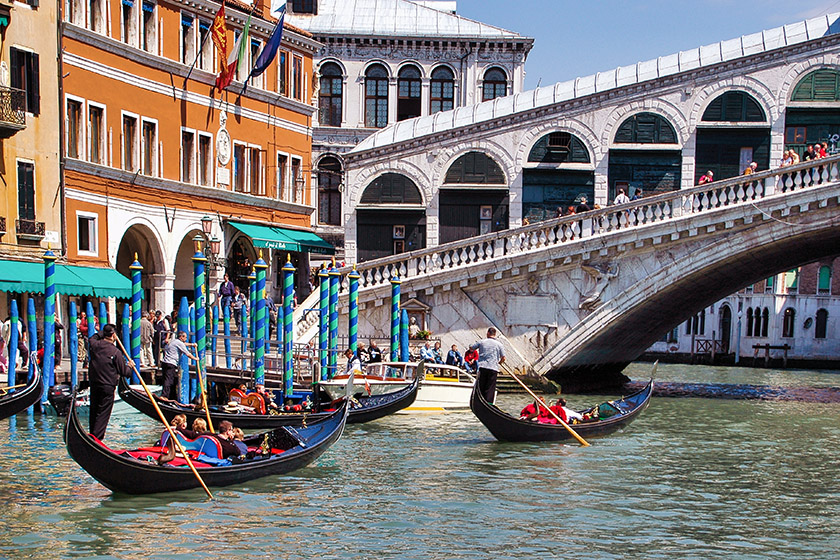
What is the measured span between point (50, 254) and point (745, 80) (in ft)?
45.6

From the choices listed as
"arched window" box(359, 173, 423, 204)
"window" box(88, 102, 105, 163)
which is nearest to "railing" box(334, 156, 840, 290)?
"arched window" box(359, 173, 423, 204)

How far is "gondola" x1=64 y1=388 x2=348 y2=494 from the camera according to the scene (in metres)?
10.1

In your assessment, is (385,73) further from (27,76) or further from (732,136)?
(27,76)

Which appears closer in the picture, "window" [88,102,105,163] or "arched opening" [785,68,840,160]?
"window" [88,102,105,163]

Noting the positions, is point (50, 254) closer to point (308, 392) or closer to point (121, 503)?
point (308, 392)

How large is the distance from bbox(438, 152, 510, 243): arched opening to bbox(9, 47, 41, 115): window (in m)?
8.61

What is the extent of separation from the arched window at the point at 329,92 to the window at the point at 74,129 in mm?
12238

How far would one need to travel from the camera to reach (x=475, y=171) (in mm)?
24406

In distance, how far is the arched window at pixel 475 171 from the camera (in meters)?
24.3

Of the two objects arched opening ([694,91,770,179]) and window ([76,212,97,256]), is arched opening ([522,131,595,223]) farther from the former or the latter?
window ([76,212,97,256])

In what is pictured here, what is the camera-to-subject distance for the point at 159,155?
22734 millimetres

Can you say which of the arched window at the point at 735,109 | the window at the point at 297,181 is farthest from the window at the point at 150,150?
the arched window at the point at 735,109

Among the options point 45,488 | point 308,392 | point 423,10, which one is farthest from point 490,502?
point 423,10

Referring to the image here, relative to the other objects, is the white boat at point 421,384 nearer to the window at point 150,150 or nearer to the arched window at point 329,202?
the window at point 150,150
